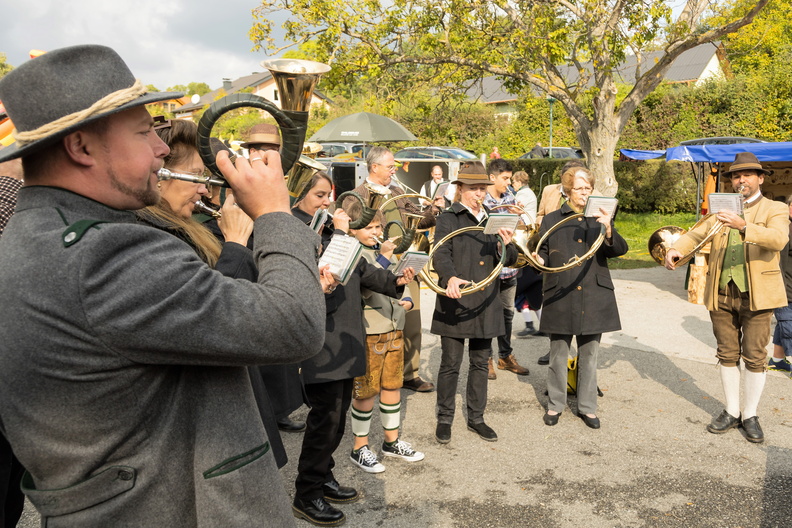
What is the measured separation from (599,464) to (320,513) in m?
2.10

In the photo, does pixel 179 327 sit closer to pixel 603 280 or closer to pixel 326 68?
pixel 326 68

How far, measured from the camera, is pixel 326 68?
2248mm

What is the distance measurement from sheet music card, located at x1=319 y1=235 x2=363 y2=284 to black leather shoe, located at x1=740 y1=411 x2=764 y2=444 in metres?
3.71

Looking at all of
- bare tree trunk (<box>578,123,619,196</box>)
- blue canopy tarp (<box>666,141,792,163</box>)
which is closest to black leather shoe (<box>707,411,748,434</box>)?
blue canopy tarp (<box>666,141,792,163</box>)

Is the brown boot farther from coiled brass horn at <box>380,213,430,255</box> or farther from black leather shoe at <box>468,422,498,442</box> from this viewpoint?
coiled brass horn at <box>380,213,430,255</box>

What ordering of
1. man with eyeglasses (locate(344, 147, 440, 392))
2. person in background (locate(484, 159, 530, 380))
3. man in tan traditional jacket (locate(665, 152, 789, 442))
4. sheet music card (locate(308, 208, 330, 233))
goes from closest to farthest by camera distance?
sheet music card (locate(308, 208, 330, 233)) → man in tan traditional jacket (locate(665, 152, 789, 442)) → man with eyeglasses (locate(344, 147, 440, 392)) → person in background (locate(484, 159, 530, 380))

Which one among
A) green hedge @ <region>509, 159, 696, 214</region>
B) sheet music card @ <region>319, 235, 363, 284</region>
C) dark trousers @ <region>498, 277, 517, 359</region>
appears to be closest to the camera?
sheet music card @ <region>319, 235, 363, 284</region>

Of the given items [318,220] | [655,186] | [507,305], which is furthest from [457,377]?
[655,186]

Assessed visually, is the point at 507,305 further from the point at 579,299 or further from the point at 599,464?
the point at 599,464

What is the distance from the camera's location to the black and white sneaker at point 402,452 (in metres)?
4.89

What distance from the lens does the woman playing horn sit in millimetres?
5215

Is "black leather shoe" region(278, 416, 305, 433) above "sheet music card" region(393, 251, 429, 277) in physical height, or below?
below

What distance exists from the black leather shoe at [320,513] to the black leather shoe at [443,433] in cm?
134

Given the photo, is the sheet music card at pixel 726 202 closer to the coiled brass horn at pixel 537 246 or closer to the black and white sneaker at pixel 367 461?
the coiled brass horn at pixel 537 246
